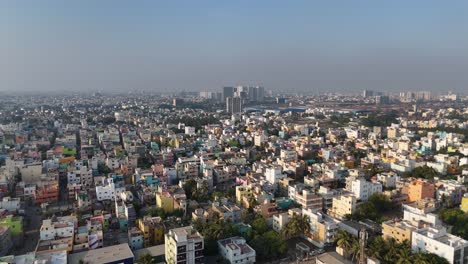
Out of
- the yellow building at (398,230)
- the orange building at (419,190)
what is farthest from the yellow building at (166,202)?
the orange building at (419,190)

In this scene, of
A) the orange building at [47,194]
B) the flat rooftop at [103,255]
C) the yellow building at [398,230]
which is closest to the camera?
the flat rooftop at [103,255]

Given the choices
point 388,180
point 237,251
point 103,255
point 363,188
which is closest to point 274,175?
point 363,188

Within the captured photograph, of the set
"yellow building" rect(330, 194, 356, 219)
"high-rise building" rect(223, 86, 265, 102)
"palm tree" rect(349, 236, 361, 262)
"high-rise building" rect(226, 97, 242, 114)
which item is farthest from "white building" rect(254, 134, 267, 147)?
"high-rise building" rect(223, 86, 265, 102)

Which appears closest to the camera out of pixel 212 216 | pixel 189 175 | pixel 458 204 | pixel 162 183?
pixel 212 216

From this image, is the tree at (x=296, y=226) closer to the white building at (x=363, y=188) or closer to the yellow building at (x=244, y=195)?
the yellow building at (x=244, y=195)

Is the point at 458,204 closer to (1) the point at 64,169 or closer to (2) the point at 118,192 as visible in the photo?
(2) the point at 118,192

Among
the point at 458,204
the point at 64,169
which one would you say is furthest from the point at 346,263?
the point at 64,169

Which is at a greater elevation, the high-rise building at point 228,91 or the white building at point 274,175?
the high-rise building at point 228,91
